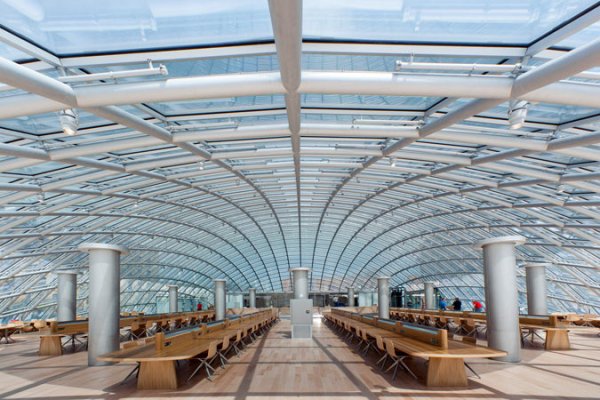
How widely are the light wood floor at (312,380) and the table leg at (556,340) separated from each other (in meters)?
0.57

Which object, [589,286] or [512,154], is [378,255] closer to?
[589,286]

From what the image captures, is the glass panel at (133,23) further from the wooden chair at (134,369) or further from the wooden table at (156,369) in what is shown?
the wooden chair at (134,369)

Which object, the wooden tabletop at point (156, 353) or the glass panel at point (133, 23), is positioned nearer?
the glass panel at point (133, 23)

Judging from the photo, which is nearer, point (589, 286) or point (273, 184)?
point (273, 184)

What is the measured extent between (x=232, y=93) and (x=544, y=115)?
295 inches

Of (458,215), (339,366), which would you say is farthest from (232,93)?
(458,215)

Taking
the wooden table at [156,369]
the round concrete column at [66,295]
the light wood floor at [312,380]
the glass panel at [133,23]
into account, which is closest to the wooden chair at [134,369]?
the light wood floor at [312,380]

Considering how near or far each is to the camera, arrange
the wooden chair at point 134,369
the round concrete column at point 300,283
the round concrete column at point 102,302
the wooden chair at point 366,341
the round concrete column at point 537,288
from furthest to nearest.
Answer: the round concrete column at point 300,283 → the round concrete column at point 537,288 → the wooden chair at point 366,341 → the round concrete column at point 102,302 → the wooden chair at point 134,369

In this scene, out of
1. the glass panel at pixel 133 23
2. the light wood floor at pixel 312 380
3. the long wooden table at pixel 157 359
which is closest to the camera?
the glass panel at pixel 133 23

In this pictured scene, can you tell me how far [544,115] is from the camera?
1155 centimetres

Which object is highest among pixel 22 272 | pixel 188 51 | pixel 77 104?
pixel 188 51

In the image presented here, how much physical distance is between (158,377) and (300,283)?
1544 centimetres

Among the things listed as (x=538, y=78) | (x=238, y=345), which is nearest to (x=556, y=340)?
(x=238, y=345)

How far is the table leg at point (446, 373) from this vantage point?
9867 millimetres
